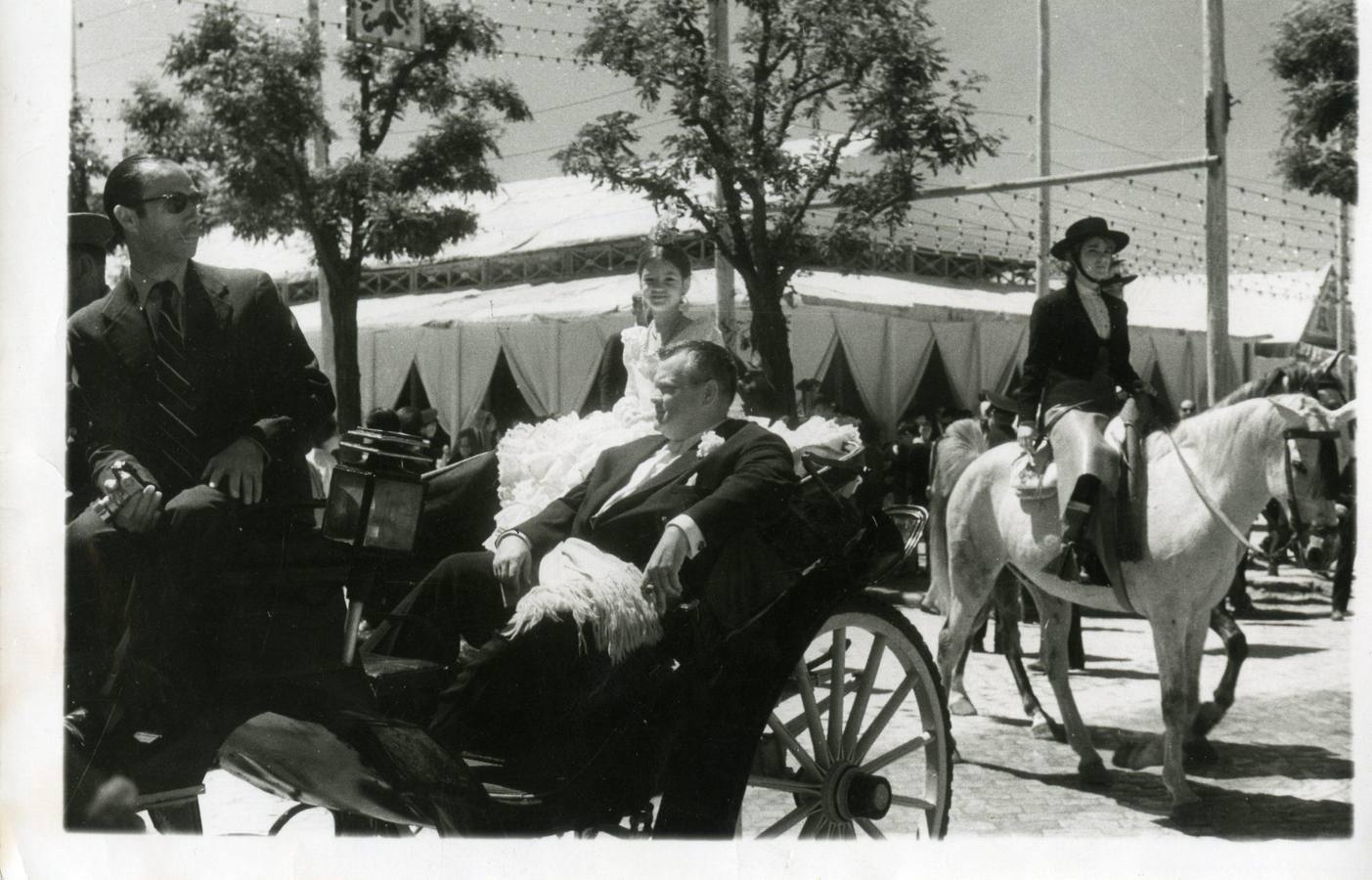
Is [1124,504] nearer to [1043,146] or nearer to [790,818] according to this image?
[790,818]

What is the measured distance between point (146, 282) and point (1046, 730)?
4.89m

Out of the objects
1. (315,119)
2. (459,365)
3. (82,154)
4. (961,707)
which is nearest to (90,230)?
(82,154)

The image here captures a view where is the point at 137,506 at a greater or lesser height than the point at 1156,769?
greater

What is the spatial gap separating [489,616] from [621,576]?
44cm

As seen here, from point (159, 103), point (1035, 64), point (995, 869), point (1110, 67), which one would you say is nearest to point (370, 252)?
point (159, 103)

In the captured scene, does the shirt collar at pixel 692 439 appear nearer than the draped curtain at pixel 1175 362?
Yes

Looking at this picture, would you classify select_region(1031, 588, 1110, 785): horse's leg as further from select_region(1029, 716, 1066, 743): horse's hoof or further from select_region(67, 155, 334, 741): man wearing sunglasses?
select_region(67, 155, 334, 741): man wearing sunglasses

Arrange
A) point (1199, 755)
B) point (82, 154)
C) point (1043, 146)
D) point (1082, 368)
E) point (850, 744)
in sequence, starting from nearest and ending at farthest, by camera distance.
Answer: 1. point (850, 744)
2. point (82, 154)
3. point (1082, 368)
4. point (1199, 755)
5. point (1043, 146)

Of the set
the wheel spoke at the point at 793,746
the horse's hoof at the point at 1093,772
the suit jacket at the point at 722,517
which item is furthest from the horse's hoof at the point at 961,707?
the suit jacket at the point at 722,517

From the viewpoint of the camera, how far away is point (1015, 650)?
689 centimetres

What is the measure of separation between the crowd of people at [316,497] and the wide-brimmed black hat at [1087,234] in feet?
8.17

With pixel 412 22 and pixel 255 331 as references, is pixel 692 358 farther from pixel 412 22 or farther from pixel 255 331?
pixel 412 22

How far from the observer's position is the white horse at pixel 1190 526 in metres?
5.12

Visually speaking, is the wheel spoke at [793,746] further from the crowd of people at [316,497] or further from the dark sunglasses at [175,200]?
the dark sunglasses at [175,200]
